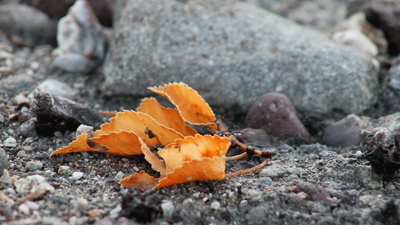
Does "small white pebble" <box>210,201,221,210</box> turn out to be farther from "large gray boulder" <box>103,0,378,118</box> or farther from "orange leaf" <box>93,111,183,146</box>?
"large gray boulder" <box>103,0,378,118</box>

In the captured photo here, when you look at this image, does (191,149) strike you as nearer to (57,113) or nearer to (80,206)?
(80,206)

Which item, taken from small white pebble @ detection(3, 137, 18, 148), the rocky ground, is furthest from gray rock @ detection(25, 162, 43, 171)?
small white pebble @ detection(3, 137, 18, 148)

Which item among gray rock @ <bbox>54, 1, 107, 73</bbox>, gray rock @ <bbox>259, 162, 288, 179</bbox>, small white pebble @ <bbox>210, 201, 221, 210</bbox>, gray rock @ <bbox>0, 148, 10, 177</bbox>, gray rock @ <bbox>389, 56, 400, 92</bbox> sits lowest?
gray rock @ <bbox>259, 162, 288, 179</bbox>

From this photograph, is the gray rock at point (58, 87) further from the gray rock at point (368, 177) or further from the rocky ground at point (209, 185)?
the gray rock at point (368, 177)

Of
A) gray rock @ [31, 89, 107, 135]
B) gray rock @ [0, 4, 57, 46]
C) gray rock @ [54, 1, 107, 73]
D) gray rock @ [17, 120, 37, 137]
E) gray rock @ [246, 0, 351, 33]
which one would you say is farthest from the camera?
gray rock @ [246, 0, 351, 33]

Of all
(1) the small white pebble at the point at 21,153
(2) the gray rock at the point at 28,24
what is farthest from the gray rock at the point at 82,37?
(1) the small white pebble at the point at 21,153

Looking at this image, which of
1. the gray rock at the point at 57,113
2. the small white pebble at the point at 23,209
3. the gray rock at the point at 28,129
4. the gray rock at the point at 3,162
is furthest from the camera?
the gray rock at the point at 28,129

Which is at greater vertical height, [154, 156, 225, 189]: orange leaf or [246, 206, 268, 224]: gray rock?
[154, 156, 225, 189]: orange leaf
